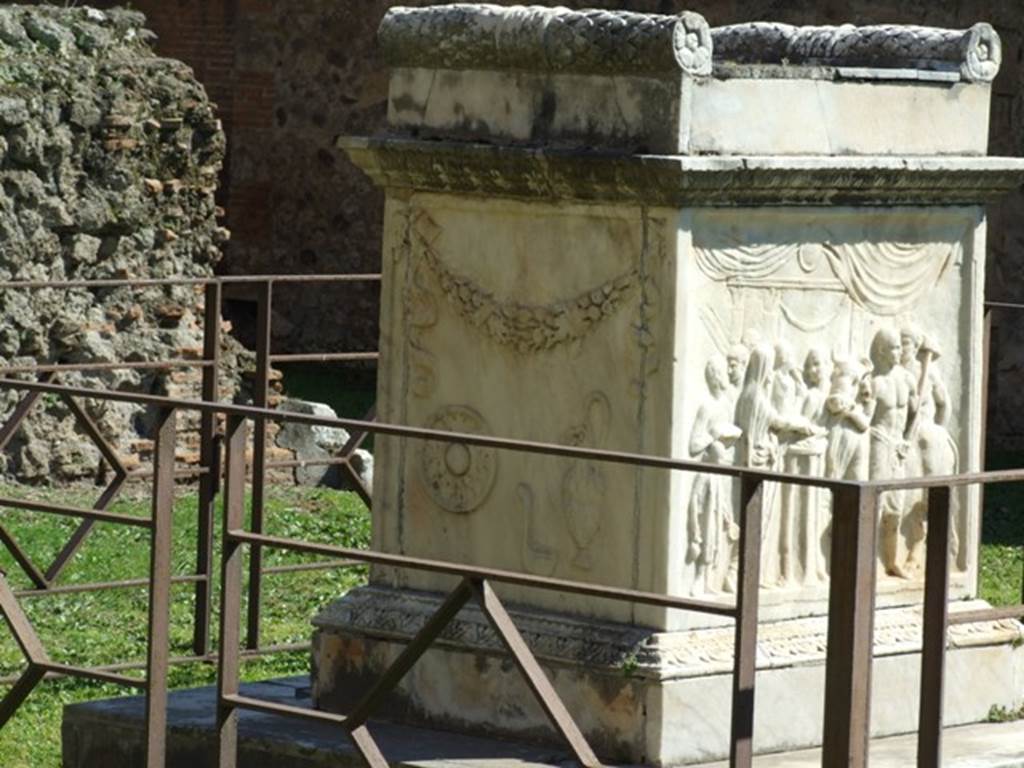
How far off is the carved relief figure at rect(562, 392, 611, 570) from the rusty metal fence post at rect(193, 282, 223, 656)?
270cm

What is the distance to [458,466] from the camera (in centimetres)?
628

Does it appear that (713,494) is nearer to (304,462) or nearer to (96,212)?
(304,462)

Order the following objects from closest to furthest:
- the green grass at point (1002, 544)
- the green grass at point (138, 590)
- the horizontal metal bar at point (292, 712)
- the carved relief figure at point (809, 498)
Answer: the horizontal metal bar at point (292, 712) → the carved relief figure at point (809, 498) → the green grass at point (138, 590) → the green grass at point (1002, 544)

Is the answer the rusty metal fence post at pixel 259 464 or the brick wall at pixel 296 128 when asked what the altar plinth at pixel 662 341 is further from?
the brick wall at pixel 296 128

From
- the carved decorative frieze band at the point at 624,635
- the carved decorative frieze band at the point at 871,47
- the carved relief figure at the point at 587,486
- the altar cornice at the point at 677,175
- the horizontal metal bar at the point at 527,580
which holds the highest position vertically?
the carved decorative frieze band at the point at 871,47

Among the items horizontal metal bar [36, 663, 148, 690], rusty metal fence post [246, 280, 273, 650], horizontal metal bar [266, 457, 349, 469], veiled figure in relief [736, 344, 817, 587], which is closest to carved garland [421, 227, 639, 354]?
veiled figure in relief [736, 344, 817, 587]

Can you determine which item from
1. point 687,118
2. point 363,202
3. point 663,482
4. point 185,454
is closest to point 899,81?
point 687,118

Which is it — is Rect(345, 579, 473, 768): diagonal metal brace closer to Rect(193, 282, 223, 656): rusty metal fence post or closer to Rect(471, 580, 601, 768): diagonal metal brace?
Rect(471, 580, 601, 768): diagonal metal brace

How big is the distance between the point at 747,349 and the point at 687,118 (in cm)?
52

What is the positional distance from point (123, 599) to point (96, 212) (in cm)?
277

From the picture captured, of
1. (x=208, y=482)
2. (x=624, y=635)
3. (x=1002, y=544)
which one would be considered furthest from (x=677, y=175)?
(x=1002, y=544)

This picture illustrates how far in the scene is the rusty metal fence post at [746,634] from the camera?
518cm

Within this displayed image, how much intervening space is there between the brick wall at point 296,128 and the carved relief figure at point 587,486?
10.6 m

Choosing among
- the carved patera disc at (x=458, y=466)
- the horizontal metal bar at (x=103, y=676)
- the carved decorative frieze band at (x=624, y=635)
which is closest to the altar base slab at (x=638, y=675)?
the carved decorative frieze band at (x=624, y=635)
